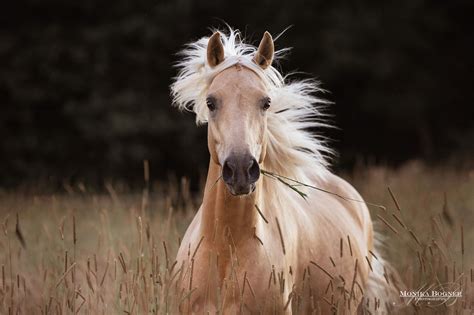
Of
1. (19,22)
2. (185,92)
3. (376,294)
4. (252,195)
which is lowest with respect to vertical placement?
(376,294)

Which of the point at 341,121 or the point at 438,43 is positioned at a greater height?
the point at 438,43

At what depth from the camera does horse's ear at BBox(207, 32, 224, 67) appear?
4.25m

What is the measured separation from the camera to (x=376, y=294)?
214 inches

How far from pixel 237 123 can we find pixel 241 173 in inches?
12.8

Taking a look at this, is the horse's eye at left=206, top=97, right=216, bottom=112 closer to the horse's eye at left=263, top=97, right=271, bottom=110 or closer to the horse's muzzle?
the horse's eye at left=263, top=97, right=271, bottom=110

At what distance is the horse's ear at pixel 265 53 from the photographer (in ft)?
14.1

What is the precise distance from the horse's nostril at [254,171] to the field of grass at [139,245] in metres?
0.58

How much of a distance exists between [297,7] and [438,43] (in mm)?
4533

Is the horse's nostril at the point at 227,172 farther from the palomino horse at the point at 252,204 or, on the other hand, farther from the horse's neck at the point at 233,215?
the horse's neck at the point at 233,215

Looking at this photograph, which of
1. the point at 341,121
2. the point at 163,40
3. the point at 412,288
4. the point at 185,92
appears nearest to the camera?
the point at 185,92

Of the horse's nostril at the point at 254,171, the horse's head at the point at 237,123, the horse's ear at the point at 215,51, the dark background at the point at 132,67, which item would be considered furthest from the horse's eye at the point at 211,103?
the dark background at the point at 132,67

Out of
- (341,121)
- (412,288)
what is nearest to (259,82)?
(412,288)

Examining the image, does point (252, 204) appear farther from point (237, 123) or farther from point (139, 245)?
point (139, 245)

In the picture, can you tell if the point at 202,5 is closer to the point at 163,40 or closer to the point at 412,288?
the point at 163,40
